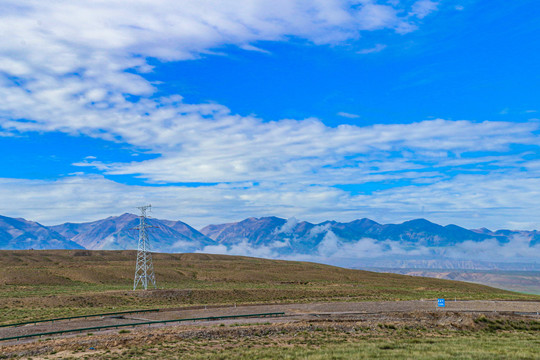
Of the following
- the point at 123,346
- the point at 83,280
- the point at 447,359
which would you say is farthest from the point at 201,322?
the point at 83,280

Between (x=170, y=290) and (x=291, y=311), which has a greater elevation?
(x=170, y=290)

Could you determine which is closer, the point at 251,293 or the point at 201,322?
the point at 201,322

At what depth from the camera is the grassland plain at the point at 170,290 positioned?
57.6 metres

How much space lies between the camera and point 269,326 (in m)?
37.7

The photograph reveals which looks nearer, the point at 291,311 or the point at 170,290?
the point at 291,311

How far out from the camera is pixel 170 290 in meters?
69.9

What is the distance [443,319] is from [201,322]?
22459 mm

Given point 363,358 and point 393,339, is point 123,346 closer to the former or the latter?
point 363,358

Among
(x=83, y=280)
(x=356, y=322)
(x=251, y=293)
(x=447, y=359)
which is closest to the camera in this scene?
(x=447, y=359)

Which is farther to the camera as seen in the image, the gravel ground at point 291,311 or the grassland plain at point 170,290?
the grassland plain at point 170,290

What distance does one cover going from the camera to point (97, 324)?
4228 cm

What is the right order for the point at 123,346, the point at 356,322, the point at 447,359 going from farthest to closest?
1. the point at 356,322
2. the point at 123,346
3. the point at 447,359

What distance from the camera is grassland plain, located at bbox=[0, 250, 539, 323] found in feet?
189

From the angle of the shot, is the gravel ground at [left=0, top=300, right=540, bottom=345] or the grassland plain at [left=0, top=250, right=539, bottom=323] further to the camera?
the grassland plain at [left=0, top=250, right=539, bottom=323]
